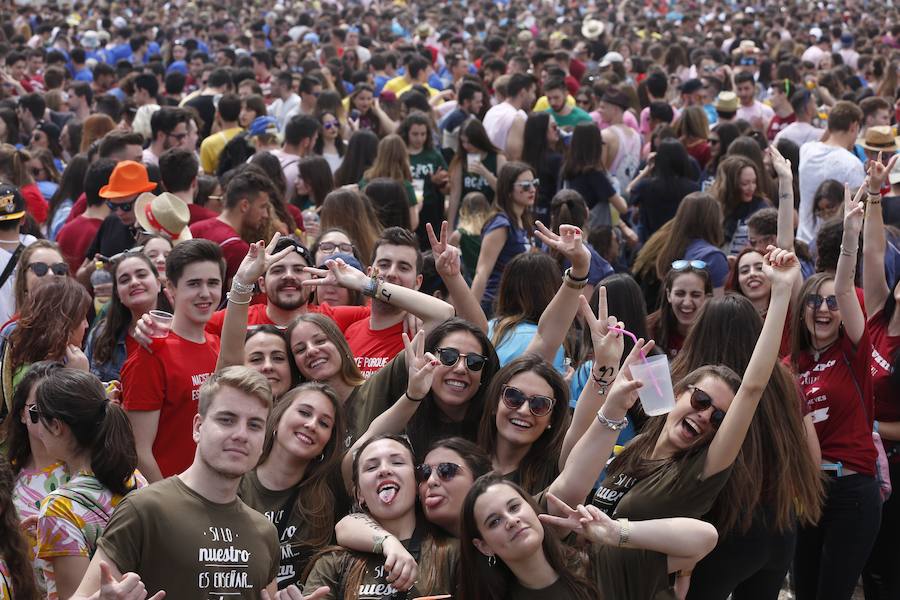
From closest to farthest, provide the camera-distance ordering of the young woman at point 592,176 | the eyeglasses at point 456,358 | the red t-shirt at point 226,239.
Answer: the eyeglasses at point 456,358 < the red t-shirt at point 226,239 < the young woman at point 592,176

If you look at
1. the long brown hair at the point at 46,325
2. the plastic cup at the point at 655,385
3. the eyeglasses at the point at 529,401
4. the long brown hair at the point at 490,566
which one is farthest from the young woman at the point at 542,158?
the long brown hair at the point at 490,566

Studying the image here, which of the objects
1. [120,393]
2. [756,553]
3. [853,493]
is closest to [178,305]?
[120,393]

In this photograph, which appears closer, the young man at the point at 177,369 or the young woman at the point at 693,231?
the young man at the point at 177,369

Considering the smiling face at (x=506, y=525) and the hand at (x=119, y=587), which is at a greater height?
the hand at (x=119, y=587)

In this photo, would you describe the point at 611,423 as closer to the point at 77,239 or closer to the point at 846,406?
the point at 846,406

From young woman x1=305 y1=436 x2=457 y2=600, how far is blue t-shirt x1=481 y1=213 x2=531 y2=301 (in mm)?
3145

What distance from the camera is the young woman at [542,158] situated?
9430mm

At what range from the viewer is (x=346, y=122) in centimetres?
1116

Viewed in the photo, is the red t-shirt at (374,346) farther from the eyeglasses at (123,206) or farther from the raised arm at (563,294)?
the eyeglasses at (123,206)

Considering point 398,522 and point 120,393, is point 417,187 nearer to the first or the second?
point 120,393

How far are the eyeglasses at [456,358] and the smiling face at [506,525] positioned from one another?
0.87 metres

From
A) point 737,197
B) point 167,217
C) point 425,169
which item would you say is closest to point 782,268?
point 167,217

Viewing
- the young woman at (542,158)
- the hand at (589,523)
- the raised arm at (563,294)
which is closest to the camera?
the hand at (589,523)

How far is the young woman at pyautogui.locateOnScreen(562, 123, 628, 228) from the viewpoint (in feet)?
28.7
